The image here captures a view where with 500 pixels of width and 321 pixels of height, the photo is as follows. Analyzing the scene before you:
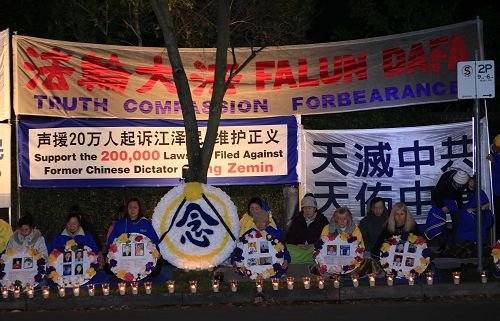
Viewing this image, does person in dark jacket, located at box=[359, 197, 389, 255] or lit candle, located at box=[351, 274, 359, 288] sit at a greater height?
person in dark jacket, located at box=[359, 197, 389, 255]

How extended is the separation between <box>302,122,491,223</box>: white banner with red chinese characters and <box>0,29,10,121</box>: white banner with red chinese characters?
15.6ft

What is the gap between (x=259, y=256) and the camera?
10.9 metres

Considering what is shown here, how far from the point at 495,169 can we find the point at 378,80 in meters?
2.34

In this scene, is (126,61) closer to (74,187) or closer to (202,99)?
(202,99)

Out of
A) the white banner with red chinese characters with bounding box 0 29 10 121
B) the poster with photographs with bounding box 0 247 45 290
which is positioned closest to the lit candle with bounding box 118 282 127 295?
the poster with photographs with bounding box 0 247 45 290

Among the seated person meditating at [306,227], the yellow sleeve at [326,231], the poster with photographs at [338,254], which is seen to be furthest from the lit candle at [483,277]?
the seated person meditating at [306,227]

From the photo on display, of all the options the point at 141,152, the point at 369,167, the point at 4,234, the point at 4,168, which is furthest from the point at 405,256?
the point at 4,168

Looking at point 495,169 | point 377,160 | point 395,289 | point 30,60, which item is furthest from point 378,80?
point 30,60

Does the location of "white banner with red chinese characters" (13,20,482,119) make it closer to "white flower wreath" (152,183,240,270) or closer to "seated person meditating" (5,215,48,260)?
"white flower wreath" (152,183,240,270)

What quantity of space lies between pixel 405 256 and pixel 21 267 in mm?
4781

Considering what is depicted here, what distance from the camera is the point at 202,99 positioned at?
14227 millimetres

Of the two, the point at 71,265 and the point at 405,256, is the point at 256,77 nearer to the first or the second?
the point at 405,256

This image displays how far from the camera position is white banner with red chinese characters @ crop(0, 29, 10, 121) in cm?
1349

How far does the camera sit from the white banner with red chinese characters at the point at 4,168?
13391 mm
